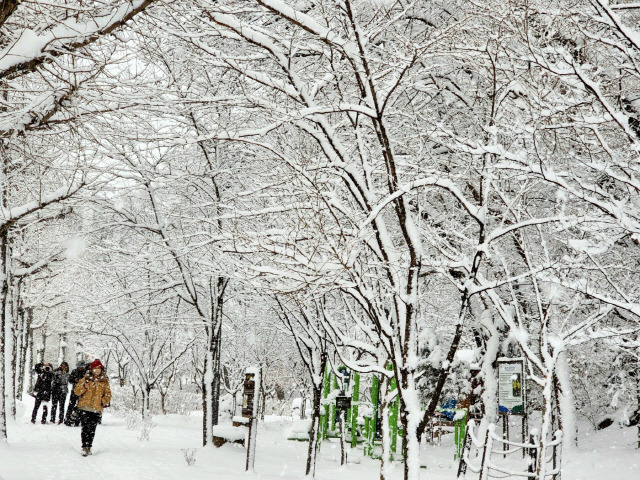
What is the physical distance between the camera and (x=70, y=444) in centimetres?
1120

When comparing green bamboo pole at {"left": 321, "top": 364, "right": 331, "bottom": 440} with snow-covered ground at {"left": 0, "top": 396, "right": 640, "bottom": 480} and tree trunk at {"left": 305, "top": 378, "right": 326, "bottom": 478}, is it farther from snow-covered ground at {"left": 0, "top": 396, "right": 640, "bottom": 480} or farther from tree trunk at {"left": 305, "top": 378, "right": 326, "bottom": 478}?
tree trunk at {"left": 305, "top": 378, "right": 326, "bottom": 478}

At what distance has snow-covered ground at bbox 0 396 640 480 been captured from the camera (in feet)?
27.6

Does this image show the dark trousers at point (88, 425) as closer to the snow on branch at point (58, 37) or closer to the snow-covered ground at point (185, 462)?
the snow-covered ground at point (185, 462)

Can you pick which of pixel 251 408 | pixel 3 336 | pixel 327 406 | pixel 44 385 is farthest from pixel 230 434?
pixel 44 385

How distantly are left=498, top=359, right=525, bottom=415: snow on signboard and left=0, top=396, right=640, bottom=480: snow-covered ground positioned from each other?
7.59 feet

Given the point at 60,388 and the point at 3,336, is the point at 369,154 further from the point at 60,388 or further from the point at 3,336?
the point at 60,388

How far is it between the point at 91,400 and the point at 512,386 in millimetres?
6673

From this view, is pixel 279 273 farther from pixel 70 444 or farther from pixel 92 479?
pixel 70 444

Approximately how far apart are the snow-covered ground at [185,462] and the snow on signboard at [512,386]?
2.31 metres

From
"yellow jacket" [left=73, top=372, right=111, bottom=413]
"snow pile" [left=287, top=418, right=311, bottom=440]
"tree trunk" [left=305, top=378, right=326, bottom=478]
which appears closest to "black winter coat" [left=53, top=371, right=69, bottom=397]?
"yellow jacket" [left=73, top=372, right=111, bottom=413]

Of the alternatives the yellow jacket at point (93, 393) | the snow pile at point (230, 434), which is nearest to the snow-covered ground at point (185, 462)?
the snow pile at point (230, 434)

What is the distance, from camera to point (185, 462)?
1005cm

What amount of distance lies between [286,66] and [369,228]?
5.58ft

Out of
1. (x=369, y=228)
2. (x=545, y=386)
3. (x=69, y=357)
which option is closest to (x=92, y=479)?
(x=369, y=228)
